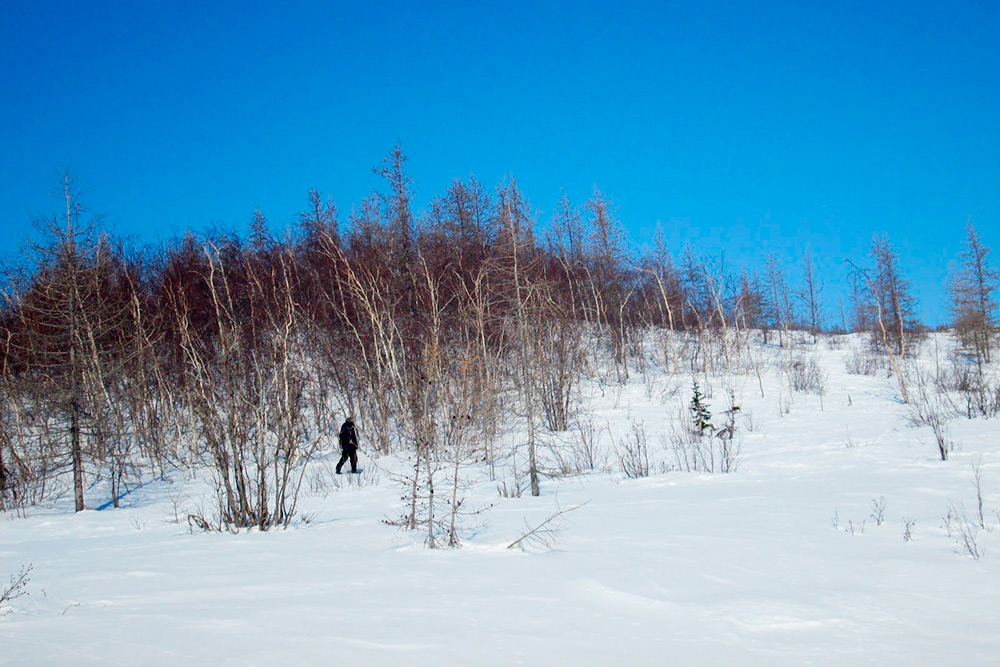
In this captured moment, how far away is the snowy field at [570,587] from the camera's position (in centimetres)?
391

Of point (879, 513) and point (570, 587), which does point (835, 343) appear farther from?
point (570, 587)

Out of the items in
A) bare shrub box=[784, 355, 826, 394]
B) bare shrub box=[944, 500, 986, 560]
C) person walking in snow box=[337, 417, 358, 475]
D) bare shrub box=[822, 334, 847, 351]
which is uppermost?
bare shrub box=[822, 334, 847, 351]

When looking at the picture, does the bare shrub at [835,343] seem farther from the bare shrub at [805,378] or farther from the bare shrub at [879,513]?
the bare shrub at [879,513]

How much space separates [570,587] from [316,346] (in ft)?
82.5

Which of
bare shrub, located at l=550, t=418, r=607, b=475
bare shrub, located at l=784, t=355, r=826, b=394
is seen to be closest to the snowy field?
bare shrub, located at l=550, t=418, r=607, b=475

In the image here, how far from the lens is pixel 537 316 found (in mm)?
20547

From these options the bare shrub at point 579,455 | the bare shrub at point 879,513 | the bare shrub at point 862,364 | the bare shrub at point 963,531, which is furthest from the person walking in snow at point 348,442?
the bare shrub at point 862,364

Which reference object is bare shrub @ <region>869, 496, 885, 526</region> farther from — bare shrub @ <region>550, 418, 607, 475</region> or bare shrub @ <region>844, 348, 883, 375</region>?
bare shrub @ <region>844, 348, 883, 375</region>

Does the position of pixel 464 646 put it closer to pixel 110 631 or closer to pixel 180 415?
pixel 110 631

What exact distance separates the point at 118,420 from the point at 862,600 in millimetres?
26062

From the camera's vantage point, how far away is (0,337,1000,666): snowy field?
391cm

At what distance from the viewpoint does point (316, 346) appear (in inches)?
1134

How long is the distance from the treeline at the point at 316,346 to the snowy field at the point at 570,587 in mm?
1912

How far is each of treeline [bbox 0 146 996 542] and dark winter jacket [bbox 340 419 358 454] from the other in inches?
25.9
